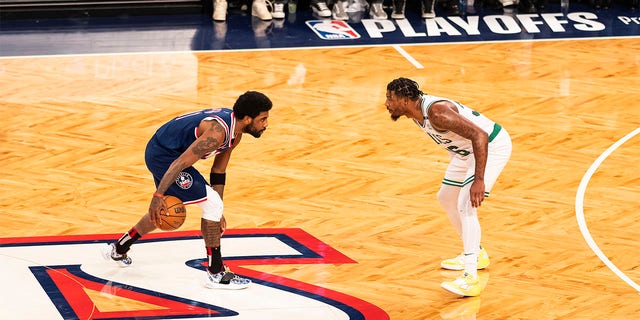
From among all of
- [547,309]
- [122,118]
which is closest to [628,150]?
[547,309]

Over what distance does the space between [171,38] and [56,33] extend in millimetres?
1438

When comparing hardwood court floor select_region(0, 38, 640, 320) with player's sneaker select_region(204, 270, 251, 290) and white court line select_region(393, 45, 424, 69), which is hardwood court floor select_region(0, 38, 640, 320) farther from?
player's sneaker select_region(204, 270, 251, 290)

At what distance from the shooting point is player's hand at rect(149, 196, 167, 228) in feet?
24.8

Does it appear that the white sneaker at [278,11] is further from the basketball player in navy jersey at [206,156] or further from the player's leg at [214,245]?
the player's leg at [214,245]

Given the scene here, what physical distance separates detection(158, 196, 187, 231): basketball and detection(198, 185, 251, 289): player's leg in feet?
0.47

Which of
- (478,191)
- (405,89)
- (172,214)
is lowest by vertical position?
(172,214)

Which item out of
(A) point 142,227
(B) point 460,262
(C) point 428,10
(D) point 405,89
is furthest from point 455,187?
(C) point 428,10

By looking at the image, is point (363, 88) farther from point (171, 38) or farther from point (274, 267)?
point (274, 267)

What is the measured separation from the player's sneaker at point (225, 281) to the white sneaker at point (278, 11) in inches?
311

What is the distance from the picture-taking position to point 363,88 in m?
12.6

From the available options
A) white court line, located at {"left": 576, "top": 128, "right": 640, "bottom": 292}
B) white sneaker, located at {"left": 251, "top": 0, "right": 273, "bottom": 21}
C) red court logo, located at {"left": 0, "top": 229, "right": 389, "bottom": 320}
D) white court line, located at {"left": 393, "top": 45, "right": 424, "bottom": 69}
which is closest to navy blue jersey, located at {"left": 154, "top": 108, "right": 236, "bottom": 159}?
red court logo, located at {"left": 0, "top": 229, "right": 389, "bottom": 320}

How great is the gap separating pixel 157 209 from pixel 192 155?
16.6 inches

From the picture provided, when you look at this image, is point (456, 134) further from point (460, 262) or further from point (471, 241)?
point (460, 262)

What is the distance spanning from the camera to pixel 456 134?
7.80 metres
